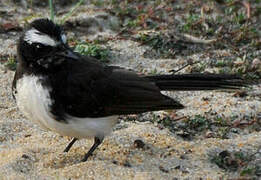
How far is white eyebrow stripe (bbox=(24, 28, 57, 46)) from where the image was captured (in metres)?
4.83

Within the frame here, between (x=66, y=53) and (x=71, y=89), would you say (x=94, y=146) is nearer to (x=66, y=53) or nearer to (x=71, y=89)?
(x=71, y=89)

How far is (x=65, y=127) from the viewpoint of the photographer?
15.9 feet

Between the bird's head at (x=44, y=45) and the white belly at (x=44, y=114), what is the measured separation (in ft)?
0.55

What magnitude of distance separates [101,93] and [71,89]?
284 millimetres

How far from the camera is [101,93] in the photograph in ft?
16.6

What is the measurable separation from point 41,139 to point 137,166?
1062 mm

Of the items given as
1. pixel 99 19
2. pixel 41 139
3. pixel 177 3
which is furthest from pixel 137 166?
pixel 177 3

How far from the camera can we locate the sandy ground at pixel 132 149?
480cm

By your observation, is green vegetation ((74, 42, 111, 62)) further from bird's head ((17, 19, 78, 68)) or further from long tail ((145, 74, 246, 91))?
bird's head ((17, 19, 78, 68))

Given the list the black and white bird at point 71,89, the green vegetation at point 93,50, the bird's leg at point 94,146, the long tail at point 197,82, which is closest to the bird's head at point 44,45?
the black and white bird at point 71,89

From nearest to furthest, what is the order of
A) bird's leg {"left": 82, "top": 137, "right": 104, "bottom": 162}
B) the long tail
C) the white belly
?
the white belly → bird's leg {"left": 82, "top": 137, "right": 104, "bottom": 162} → the long tail

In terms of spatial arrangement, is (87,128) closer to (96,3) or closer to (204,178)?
(204,178)

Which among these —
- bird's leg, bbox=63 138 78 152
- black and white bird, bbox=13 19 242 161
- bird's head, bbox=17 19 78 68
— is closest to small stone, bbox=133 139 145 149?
black and white bird, bbox=13 19 242 161

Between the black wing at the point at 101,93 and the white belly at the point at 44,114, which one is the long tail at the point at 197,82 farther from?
the white belly at the point at 44,114
